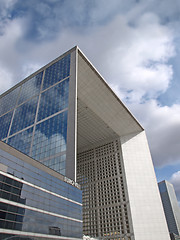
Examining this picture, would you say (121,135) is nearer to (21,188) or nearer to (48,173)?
(48,173)

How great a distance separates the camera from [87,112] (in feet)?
198

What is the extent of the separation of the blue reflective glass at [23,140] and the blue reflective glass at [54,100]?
4.81 metres

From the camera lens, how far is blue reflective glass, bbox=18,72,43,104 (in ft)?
183

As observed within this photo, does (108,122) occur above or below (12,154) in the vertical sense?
above

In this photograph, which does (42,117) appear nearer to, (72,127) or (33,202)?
(72,127)

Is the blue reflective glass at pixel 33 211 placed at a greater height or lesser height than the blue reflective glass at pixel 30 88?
lesser

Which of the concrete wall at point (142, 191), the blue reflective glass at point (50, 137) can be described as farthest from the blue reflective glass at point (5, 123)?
the concrete wall at point (142, 191)

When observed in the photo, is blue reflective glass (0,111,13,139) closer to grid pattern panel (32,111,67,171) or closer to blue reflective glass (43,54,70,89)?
grid pattern panel (32,111,67,171)

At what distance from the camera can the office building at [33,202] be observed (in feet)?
74.6

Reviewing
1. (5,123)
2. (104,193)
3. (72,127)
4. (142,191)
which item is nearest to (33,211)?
(72,127)

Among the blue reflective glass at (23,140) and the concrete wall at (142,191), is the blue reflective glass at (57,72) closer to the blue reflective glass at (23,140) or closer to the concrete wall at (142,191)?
the blue reflective glass at (23,140)

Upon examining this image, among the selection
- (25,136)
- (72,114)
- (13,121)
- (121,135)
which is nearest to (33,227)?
(72,114)

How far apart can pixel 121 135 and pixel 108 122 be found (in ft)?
30.0

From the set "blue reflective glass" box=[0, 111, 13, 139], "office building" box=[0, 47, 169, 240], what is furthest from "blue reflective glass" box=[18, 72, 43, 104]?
"blue reflective glass" box=[0, 111, 13, 139]
